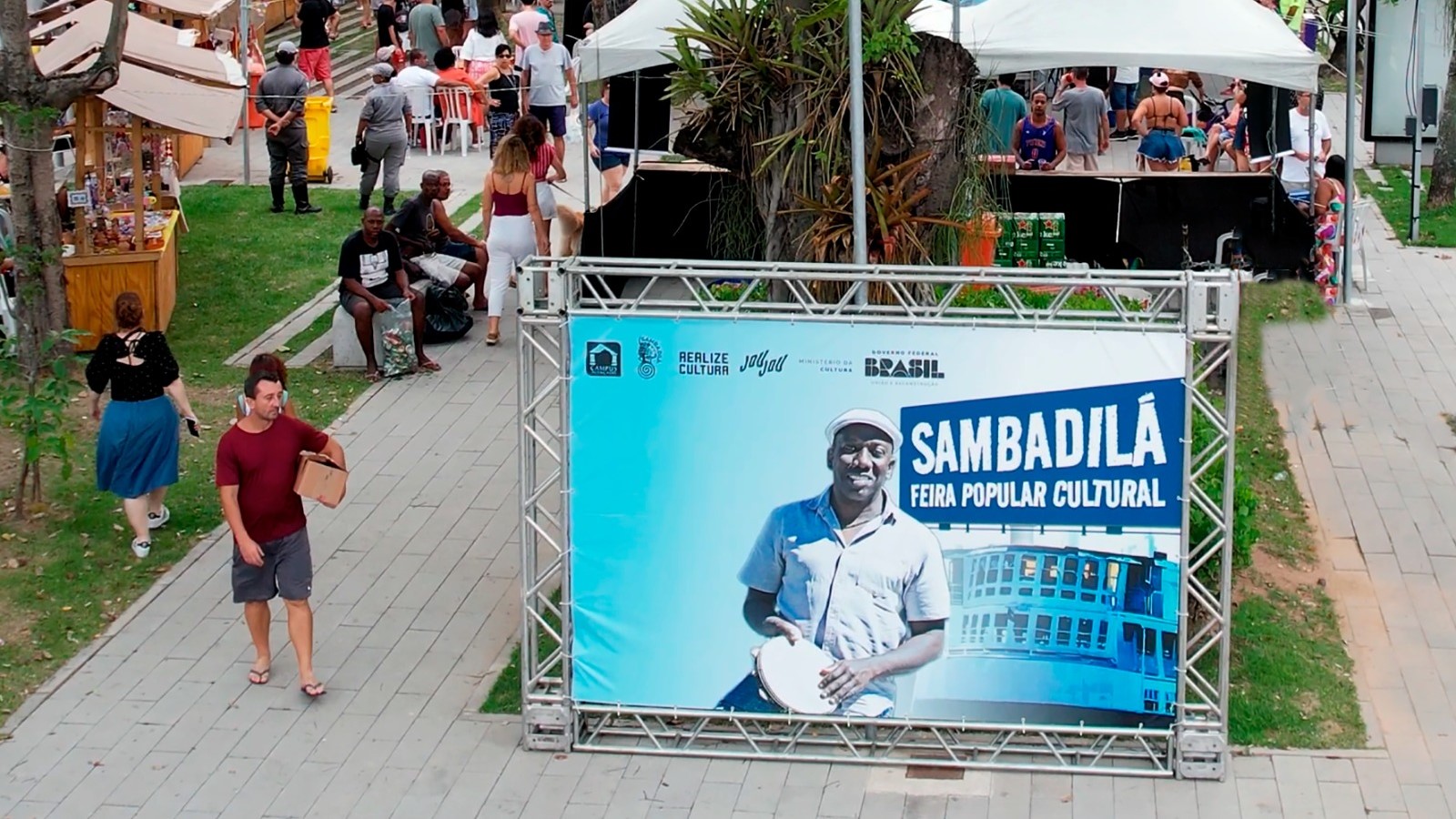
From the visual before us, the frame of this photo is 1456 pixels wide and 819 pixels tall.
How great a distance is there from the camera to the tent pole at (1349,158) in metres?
14.2

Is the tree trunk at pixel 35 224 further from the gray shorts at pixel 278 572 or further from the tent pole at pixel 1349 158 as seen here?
the tent pole at pixel 1349 158

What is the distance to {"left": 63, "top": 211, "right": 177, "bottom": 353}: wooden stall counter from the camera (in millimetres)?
13242

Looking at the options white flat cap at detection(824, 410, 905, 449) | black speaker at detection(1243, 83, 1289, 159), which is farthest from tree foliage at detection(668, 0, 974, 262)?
black speaker at detection(1243, 83, 1289, 159)

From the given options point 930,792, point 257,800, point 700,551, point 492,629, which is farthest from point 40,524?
point 930,792

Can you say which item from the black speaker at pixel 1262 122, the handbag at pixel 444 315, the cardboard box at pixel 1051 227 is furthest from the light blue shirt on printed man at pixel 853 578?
the black speaker at pixel 1262 122

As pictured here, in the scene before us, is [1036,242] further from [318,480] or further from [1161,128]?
[318,480]

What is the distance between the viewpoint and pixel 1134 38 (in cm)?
1324

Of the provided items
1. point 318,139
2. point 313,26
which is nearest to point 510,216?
point 318,139

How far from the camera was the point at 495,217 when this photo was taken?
13289 mm

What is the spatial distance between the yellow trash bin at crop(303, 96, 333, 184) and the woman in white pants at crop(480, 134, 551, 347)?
693cm

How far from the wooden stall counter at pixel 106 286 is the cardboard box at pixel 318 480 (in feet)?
19.1

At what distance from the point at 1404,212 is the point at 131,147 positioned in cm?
1213

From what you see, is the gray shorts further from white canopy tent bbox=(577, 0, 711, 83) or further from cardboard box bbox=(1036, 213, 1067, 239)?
cardboard box bbox=(1036, 213, 1067, 239)

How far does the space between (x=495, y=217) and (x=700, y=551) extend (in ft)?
21.2
